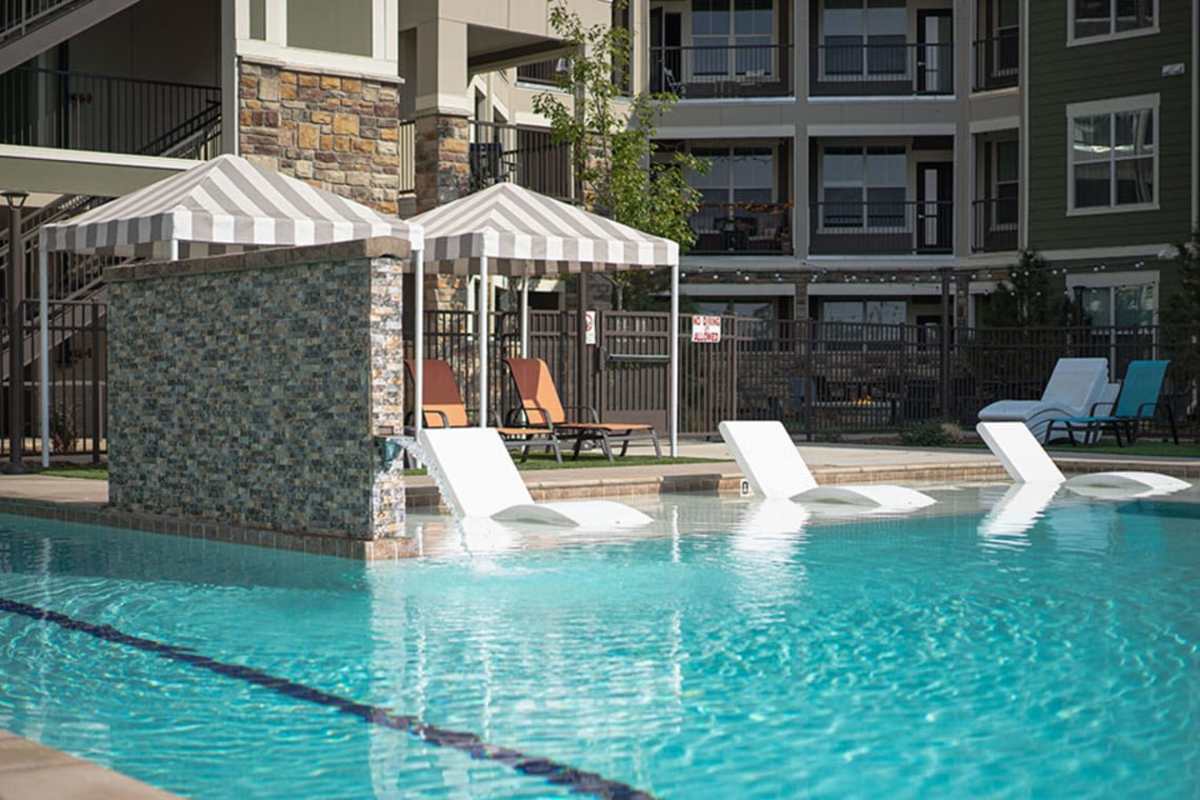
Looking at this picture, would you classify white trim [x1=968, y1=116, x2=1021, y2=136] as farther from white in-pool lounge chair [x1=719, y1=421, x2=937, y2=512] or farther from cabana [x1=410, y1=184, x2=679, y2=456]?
white in-pool lounge chair [x1=719, y1=421, x2=937, y2=512]

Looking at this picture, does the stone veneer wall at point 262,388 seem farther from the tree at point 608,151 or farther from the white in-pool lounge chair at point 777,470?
the tree at point 608,151

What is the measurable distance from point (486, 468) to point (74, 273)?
420 inches

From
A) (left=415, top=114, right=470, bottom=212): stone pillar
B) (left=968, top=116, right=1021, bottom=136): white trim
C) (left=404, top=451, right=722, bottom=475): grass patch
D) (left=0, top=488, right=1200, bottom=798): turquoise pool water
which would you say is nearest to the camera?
(left=0, top=488, right=1200, bottom=798): turquoise pool water

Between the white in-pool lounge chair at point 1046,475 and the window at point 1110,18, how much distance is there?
1514 centimetres

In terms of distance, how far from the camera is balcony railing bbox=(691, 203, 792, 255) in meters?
36.1

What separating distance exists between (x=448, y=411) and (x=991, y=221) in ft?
70.9

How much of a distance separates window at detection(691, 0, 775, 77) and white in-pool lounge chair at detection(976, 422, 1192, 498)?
2291 centimetres

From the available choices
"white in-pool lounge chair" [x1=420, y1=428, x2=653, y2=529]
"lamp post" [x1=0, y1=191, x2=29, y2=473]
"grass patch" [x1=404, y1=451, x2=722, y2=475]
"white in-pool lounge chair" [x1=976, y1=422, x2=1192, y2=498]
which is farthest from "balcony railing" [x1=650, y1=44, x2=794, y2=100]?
"white in-pool lounge chair" [x1=420, y1=428, x2=653, y2=529]

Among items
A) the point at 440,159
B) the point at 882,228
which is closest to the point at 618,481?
the point at 440,159

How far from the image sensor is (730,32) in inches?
1492

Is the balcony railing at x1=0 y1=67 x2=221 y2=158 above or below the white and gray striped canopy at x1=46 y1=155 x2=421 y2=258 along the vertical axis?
above

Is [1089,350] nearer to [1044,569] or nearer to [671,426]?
[671,426]

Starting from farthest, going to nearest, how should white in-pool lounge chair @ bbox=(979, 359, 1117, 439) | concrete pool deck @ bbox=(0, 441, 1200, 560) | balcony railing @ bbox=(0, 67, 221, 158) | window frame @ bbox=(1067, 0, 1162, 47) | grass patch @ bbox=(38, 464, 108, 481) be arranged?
window frame @ bbox=(1067, 0, 1162, 47) < balcony railing @ bbox=(0, 67, 221, 158) < white in-pool lounge chair @ bbox=(979, 359, 1117, 439) < grass patch @ bbox=(38, 464, 108, 481) < concrete pool deck @ bbox=(0, 441, 1200, 560)

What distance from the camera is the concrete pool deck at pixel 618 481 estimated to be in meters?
9.69
